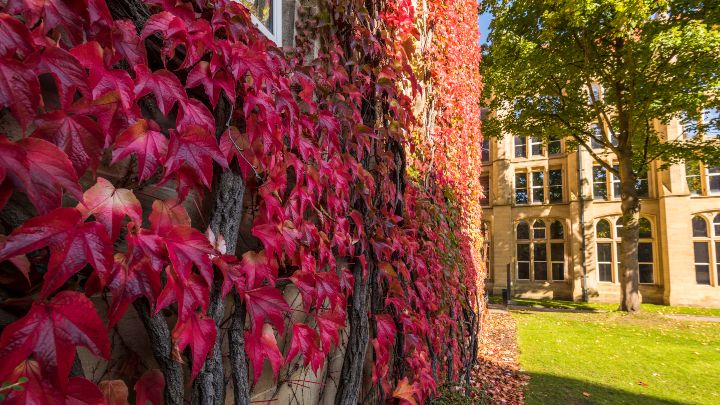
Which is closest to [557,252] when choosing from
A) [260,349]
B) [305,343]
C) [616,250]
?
[616,250]

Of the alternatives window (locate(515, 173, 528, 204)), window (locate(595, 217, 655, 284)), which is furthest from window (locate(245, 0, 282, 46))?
window (locate(515, 173, 528, 204))

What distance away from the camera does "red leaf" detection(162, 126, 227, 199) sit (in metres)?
0.97

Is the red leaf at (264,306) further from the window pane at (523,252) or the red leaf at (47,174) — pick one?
the window pane at (523,252)

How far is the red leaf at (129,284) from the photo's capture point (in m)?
0.82

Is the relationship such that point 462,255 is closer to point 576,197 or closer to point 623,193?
point 623,193

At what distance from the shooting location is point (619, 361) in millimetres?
7480

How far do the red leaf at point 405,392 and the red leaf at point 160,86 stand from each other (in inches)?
92.2

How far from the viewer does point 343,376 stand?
219 cm

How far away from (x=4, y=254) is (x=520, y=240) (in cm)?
2712

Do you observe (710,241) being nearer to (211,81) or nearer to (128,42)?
(211,81)

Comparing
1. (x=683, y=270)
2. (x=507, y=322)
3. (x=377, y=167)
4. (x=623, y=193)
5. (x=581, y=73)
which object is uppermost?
(x=581, y=73)

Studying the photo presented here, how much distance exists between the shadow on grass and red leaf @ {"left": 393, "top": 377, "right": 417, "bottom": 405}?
3.01m

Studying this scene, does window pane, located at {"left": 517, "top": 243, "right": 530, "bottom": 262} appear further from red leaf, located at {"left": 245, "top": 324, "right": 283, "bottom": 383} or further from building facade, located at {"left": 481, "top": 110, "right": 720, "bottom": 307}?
red leaf, located at {"left": 245, "top": 324, "right": 283, "bottom": 383}

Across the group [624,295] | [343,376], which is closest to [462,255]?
[343,376]
